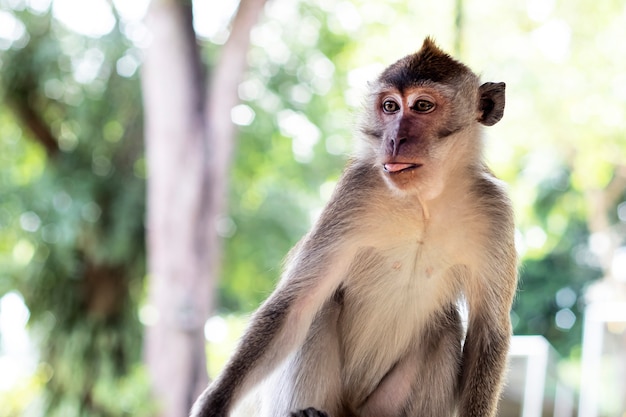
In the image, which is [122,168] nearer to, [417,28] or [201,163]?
[201,163]

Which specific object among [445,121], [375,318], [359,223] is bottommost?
[375,318]

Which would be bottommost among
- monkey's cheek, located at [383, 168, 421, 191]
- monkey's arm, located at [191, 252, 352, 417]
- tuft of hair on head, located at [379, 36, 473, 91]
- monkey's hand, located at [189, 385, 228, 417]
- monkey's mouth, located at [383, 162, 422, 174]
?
monkey's hand, located at [189, 385, 228, 417]

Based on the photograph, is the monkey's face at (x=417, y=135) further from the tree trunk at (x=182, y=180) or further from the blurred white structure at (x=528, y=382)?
the tree trunk at (x=182, y=180)

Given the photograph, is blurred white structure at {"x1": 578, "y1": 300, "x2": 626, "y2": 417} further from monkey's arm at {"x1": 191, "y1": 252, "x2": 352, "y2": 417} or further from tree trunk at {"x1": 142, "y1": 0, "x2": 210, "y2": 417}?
monkey's arm at {"x1": 191, "y1": 252, "x2": 352, "y2": 417}

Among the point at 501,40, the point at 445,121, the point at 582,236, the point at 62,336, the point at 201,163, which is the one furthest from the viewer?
the point at 582,236

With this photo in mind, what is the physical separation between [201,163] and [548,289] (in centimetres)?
609

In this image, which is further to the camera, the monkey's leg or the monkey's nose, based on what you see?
the monkey's leg

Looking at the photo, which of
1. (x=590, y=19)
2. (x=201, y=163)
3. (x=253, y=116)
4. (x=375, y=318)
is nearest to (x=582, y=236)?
(x=590, y=19)

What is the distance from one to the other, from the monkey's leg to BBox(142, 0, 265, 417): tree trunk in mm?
4416

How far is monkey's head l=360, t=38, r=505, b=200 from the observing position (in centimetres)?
221

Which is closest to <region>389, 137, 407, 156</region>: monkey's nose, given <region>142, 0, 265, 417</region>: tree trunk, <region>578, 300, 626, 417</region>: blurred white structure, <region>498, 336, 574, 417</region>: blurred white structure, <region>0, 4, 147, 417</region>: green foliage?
<region>498, 336, 574, 417</region>: blurred white structure

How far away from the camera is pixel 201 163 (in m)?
6.71

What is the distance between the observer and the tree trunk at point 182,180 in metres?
6.63

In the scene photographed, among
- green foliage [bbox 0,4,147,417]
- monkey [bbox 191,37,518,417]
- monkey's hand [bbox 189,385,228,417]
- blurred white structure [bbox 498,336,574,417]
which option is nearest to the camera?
monkey's hand [bbox 189,385,228,417]
